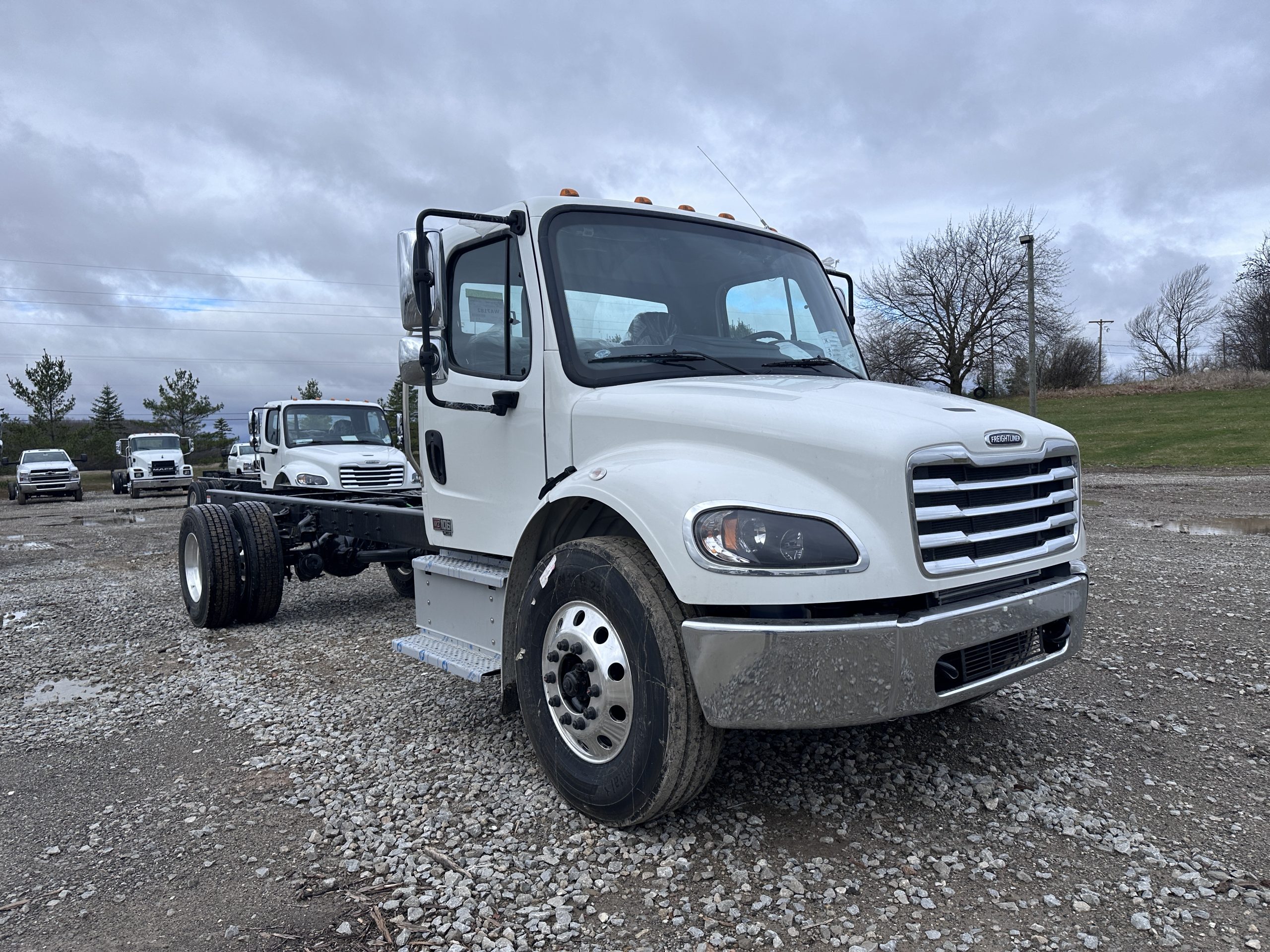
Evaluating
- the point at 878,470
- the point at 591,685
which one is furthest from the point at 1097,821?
→ the point at 591,685

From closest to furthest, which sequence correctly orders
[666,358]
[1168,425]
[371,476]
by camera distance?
[666,358] < [371,476] < [1168,425]

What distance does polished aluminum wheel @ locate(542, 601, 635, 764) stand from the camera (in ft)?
10.5

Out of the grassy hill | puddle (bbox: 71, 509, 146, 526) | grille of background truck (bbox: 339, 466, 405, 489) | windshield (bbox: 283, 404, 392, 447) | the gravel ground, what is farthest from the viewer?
the grassy hill

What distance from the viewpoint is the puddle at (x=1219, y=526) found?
11.5 metres

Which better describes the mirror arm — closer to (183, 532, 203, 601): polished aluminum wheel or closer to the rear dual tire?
the rear dual tire

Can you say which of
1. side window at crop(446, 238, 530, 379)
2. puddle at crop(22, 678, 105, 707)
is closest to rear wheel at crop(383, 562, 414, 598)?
puddle at crop(22, 678, 105, 707)

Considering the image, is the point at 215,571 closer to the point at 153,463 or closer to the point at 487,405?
the point at 487,405

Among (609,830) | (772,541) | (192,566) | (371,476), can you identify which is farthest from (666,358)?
(371,476)

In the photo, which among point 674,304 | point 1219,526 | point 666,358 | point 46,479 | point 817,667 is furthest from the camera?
point 46,479

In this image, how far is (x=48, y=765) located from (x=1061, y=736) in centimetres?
491

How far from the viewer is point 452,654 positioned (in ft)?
13.9

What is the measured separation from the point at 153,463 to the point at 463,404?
89.4 feet

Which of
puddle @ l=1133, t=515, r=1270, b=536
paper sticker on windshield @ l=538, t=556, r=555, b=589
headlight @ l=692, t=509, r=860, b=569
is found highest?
headlight @ l=692, t=509, r=860, b=569

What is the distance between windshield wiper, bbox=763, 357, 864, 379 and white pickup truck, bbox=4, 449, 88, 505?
2940 cm
